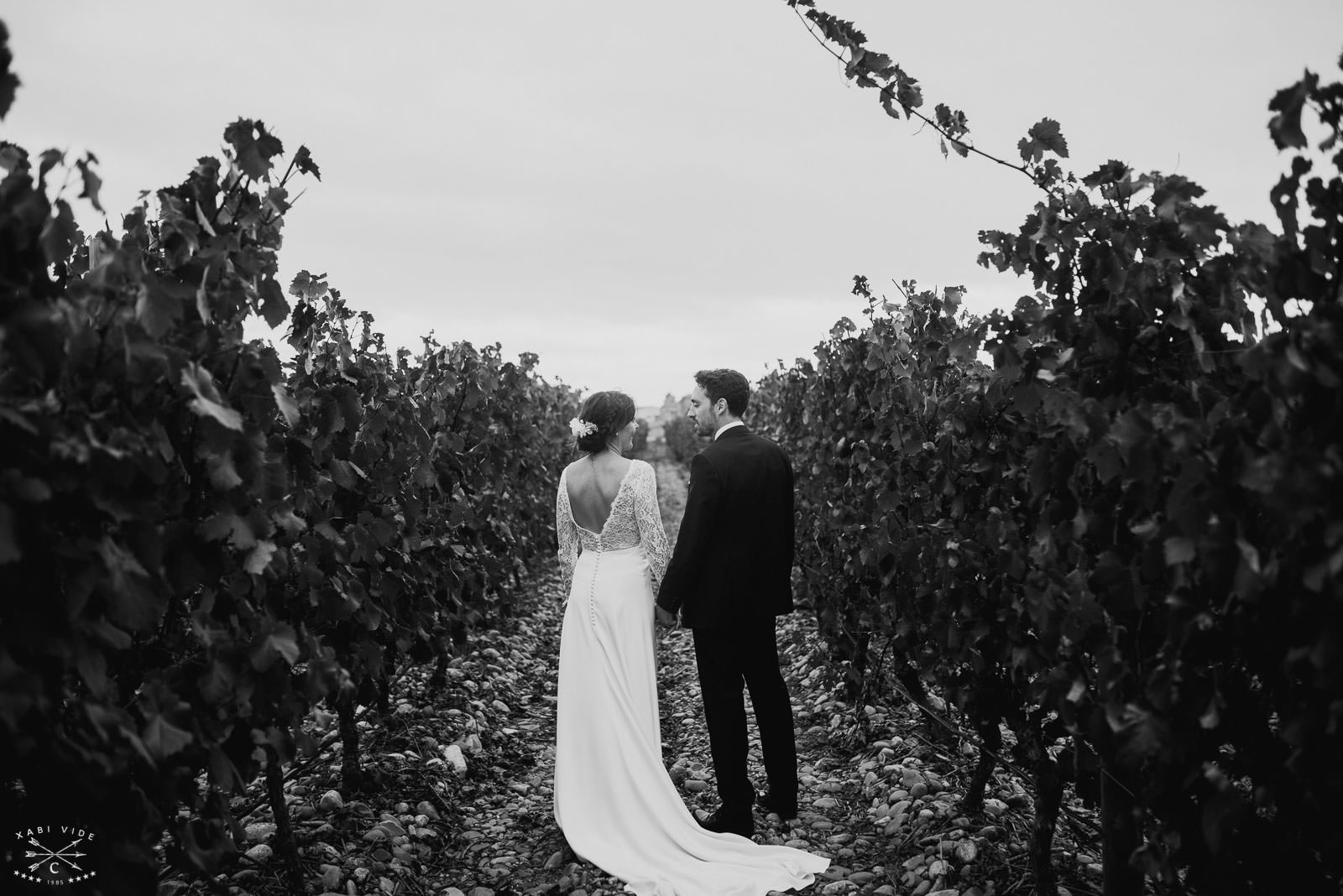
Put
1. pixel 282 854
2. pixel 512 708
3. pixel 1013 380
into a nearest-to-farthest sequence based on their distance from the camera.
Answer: pixel 1013 380 → pixel 282 854 → pixel 512 708

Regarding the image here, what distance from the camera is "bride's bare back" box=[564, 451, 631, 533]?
16.1ft

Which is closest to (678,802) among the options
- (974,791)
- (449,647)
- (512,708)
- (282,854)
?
(974,791)

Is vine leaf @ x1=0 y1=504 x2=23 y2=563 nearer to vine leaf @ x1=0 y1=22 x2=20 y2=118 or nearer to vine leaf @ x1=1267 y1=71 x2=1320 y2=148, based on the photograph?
vine leaf @ x1=0 y1=22 x2=20 y2=118

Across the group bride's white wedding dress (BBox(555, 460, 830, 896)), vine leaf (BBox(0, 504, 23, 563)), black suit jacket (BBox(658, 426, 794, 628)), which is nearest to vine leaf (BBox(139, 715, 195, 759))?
vine leaf (BBox(0, 504, 23, 563))

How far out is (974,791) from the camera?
172 inches

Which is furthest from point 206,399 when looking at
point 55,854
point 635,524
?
point 635,524

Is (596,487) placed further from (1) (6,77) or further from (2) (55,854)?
(1) (6,77)

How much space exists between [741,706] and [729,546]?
816 mm

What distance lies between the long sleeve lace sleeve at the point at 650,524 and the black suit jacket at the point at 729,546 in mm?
129

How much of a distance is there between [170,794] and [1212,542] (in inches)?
102

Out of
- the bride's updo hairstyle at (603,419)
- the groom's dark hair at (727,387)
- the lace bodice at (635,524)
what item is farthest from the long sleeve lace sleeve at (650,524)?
the groom's dark hair at (727,387)

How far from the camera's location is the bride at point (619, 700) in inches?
166

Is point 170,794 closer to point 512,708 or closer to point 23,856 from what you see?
point 23,856

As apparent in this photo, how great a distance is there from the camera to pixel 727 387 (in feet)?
16.7
